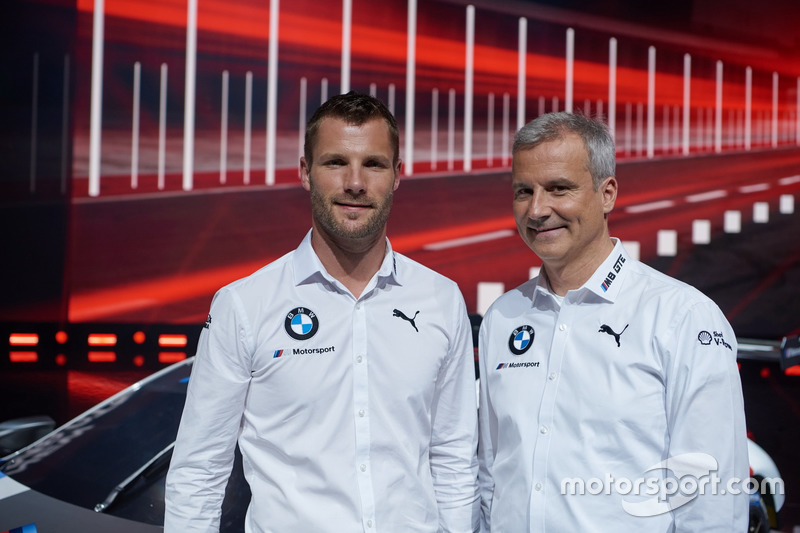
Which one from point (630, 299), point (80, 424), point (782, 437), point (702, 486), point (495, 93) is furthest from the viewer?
point (495, 93)

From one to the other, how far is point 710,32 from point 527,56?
1.02 m

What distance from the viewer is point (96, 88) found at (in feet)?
11.1

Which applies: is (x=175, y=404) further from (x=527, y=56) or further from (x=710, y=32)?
(x=710, y=32)

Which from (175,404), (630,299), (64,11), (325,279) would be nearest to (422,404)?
(325,279)

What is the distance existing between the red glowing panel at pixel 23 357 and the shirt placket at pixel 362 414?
259 cm

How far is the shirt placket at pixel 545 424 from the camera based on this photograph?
4.84 ft

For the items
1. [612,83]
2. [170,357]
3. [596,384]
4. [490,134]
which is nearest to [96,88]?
[170,357]

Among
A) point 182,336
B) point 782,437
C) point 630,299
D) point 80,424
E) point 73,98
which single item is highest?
point 73,98

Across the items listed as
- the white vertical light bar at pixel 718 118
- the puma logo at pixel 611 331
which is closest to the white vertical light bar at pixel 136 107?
the puma logo at pixel 611 331

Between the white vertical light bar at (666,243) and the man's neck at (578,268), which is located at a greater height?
the white vertical light bar at (666,243)

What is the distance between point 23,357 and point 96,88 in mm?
1434

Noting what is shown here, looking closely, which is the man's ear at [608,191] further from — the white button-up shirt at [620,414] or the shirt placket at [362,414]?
the shirt placket at [362,414]

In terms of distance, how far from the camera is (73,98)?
11.1ft
